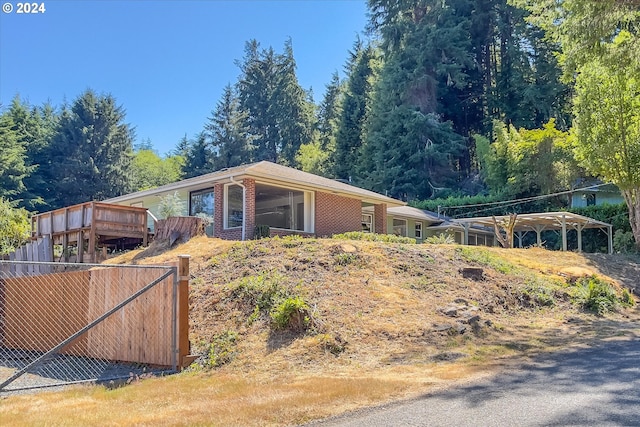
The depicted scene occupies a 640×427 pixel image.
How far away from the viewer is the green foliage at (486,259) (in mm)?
13234

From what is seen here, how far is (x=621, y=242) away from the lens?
23812 millimetres

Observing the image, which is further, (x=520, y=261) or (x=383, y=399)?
(x=520, y=261)

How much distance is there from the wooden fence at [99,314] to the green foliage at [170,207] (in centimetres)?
721

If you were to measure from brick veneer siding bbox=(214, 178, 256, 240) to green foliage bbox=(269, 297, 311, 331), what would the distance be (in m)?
8.45

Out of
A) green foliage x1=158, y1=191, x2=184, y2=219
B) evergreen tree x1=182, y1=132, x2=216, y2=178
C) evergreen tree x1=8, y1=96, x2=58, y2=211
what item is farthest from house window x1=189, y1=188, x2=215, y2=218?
evergreen tree x1=182, y1=132, x2=216, y2=178

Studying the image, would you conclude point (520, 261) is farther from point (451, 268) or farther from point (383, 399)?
point (383, 399)

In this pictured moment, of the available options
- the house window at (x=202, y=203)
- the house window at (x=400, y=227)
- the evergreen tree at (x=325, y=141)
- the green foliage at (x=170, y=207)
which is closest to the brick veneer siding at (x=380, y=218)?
the house window at (x=400, y=227)

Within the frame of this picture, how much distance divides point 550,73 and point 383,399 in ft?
123

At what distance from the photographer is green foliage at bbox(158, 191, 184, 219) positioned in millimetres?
18453

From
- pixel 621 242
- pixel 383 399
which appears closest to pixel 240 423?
pixel 383 399

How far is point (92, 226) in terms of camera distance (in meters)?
15.8

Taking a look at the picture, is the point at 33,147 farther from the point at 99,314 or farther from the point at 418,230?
the point at 99,314

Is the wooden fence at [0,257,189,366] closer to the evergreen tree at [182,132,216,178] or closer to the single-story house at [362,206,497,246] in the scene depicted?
the single-story house at [362,206,497,246]

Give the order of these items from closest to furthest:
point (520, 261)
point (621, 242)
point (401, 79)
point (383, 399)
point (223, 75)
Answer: point (383, 399) < point (520, 261) < point (621, 242) < point (401, 79) < point (223, 75)
